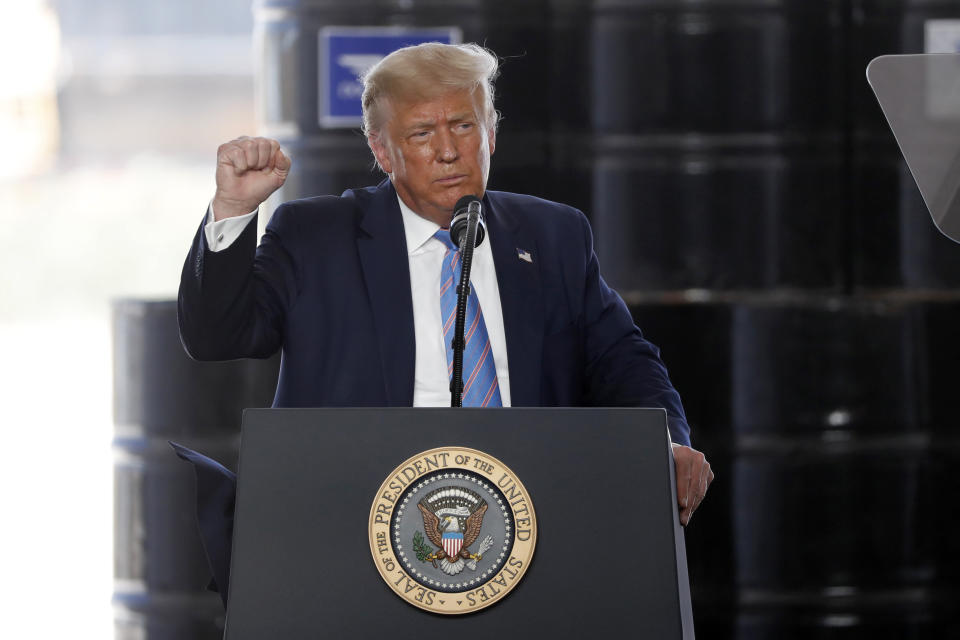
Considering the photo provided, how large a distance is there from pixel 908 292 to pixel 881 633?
564 millimetres

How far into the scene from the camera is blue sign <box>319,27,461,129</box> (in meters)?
2.28

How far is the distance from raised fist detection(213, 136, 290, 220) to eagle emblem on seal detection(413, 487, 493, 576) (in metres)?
0.43

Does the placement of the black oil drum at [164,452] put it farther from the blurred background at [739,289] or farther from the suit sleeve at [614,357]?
the suit sleeve at [614,357]

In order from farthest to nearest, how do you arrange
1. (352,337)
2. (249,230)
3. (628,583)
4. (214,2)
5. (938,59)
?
(214,2), (352,337), (249,230), (938,59), (628,583)

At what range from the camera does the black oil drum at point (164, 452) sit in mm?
2219

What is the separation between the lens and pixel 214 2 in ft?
21.6

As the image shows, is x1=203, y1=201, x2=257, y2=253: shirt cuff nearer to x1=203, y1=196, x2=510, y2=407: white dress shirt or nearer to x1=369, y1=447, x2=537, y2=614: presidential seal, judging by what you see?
x1=203, y1=196, x2=510, y2=407: white dress shirt

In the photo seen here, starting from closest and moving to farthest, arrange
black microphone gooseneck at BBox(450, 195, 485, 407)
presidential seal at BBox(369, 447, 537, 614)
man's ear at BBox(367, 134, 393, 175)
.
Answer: presidential seal at BBox(369, 447, 537, 614), black microphone gooseneck at BBox(450, 195, 485, 407), man's ear at BBox(367, 134, 393, 175)

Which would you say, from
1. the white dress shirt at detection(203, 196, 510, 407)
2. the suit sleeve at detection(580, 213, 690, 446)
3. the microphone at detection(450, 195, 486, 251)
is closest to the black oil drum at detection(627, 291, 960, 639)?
the suit sleeve at detection(580, 213, 690, 446)

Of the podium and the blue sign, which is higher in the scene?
the blue sign

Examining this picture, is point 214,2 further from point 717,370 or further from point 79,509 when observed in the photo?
point 717,370

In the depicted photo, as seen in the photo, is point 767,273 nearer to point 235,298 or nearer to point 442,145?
point 442,145

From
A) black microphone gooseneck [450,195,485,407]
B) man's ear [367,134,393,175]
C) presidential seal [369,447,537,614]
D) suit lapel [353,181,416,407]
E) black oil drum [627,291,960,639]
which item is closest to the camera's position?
presidential seal [369,447,537,614]

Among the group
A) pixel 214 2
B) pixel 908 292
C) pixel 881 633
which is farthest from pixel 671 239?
pixel 214 2
